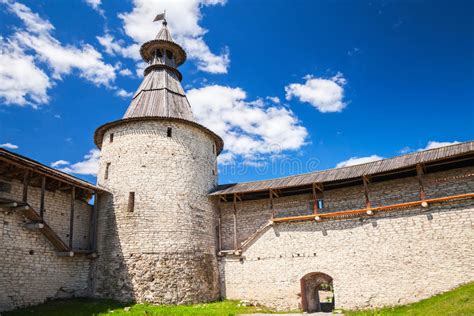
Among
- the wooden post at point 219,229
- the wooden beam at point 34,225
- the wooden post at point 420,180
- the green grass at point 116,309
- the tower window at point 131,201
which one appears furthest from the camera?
the wooden post at point 219,229

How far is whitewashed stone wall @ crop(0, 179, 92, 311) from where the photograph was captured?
12039 millimetres

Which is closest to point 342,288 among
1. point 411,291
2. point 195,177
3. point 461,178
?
point 411,291

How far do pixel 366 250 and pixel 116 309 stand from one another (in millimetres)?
9909

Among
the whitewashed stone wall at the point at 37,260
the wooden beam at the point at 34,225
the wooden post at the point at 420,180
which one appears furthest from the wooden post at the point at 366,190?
the wooden beam at the point at 34,225

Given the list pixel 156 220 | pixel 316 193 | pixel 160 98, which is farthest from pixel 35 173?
pixel 316 193

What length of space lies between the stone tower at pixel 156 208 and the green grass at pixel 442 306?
22.9 feet

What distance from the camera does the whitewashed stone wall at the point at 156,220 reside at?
48.8 feet

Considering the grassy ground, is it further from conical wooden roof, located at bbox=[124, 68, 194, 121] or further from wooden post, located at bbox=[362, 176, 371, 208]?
conical wooden roof, located at bbox=[124, 68, 194, 121]

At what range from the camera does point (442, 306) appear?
10406mm

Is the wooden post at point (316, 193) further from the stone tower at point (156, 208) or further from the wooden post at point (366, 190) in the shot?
the stone tower at point (156, 208)

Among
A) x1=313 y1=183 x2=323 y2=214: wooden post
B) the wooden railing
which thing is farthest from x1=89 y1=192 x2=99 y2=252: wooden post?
x1=313 y1=183 x2=323 y2=214: wooden post

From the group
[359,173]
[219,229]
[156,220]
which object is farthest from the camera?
[219,229]

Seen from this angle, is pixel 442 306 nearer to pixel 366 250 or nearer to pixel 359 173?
pixel 366 250

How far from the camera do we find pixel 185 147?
17.2m
